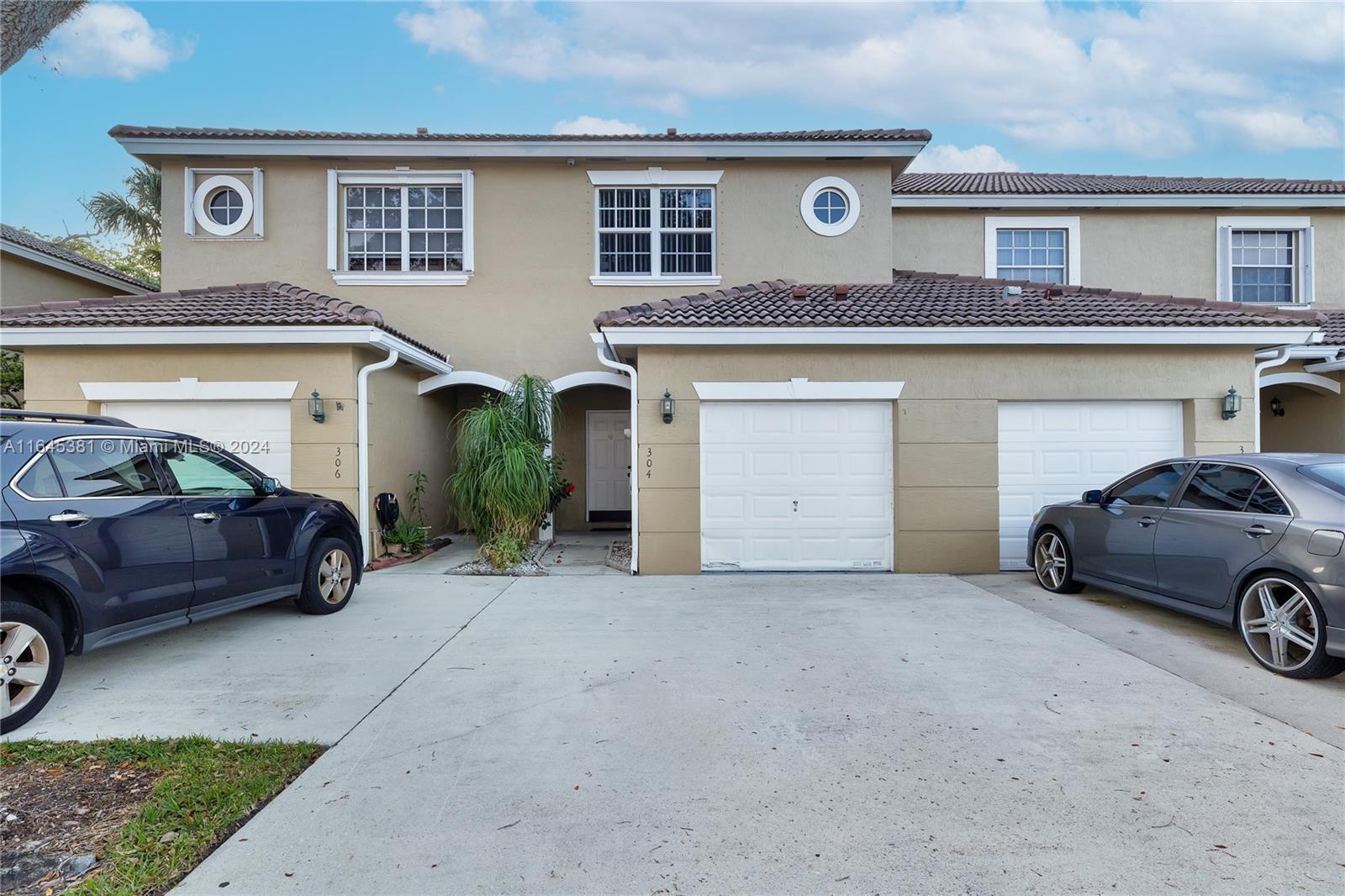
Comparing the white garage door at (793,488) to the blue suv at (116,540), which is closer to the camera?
the blue suv at (116,540)

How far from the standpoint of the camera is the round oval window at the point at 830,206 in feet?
36.9

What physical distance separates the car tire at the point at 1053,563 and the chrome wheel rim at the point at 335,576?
744 centimetres

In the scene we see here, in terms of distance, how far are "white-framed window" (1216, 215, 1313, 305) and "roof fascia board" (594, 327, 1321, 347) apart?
533 centimetres

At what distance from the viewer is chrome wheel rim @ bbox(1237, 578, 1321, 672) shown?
14.7ft

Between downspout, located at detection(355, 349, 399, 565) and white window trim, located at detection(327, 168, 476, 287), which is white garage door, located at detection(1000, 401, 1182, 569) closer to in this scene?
downspout, located at detection(355, 349, 399, 565)

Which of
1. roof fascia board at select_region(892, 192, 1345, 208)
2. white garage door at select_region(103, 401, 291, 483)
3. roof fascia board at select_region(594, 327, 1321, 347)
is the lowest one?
white garage door at select_region(103, 401, 291, 483)

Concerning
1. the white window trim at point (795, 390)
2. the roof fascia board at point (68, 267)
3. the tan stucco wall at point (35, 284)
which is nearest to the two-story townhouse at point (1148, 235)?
the white window trim at point (795, 390)

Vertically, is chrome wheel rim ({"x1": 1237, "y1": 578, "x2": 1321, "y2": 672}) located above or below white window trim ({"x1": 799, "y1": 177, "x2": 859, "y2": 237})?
below

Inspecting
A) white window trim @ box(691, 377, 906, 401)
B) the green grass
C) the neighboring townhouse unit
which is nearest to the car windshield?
white window trim @ box(691, 377, 906, 401)

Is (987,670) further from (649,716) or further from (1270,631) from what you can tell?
(649,716)

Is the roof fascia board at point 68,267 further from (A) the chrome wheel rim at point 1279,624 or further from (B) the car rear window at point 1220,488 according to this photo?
(A) the chrome wheel rim at point 1279,624

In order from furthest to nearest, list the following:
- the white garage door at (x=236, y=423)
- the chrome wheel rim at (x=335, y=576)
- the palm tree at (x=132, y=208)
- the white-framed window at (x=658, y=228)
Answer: the palm tree at (x=132, y=208) → the white-framed window at (x=658, y=228) → the white garage door at (x=236, y=423) → the chrome wheel rim at (x=335, y=576)

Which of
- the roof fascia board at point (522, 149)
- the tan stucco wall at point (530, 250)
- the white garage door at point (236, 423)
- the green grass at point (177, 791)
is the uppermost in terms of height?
the roof fascia board at point (522, 149)

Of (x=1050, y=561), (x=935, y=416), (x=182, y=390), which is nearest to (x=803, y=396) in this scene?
(x=935, y=416)
